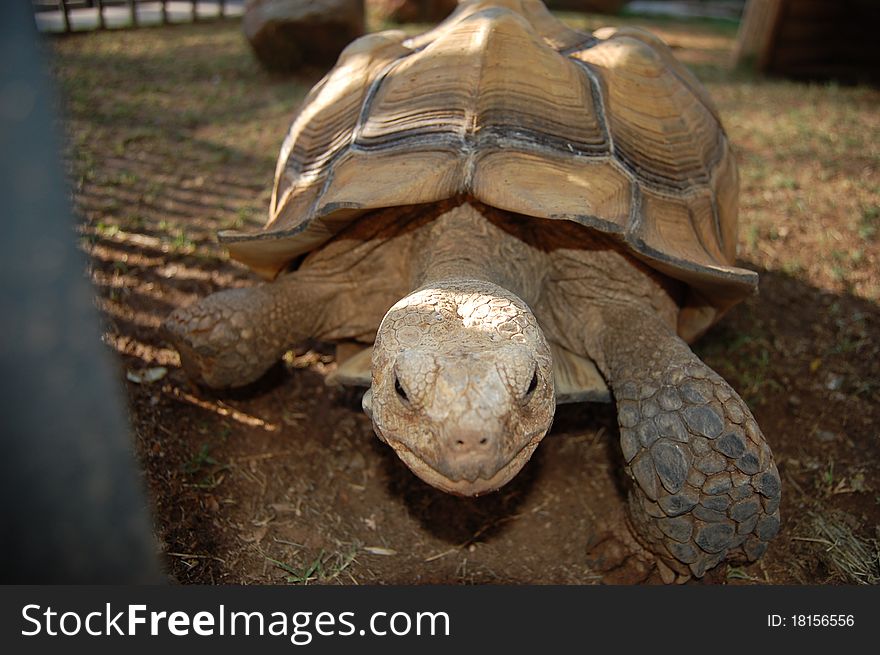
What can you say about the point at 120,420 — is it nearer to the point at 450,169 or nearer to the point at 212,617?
the point at 212,617

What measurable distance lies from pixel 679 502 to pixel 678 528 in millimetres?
103

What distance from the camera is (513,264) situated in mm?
2666

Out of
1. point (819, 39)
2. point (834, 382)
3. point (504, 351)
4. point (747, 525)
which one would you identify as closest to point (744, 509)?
point (747, 525)

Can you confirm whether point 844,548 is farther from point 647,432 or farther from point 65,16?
Result: point 65,16

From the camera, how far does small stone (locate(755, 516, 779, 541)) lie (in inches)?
91.8

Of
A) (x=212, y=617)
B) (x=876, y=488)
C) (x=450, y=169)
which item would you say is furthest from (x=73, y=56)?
(x=876, y=488)

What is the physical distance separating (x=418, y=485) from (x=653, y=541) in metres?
0.89

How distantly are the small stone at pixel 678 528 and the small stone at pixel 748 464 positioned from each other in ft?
0.78

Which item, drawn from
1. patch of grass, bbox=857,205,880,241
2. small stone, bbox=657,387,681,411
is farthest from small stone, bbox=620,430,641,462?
patch of grass, bbox=857,205,880,241

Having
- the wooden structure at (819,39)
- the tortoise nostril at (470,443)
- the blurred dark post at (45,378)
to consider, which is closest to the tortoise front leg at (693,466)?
A: the tortoise nostril at (470,443)

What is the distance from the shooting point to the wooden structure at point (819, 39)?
8.08 m

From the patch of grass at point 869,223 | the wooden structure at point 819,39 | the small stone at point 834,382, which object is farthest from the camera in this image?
the wooden structure at point 819,39

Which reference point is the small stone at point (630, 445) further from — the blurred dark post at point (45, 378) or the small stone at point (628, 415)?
the blurred dark post at point (45, 378)

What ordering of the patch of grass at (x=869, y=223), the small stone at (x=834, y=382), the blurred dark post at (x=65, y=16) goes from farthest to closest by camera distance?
the blurred dark post at (x=65, y=16) → the patch of grass at (x=869, y=223) → the small stone at (x=834, y=382)
